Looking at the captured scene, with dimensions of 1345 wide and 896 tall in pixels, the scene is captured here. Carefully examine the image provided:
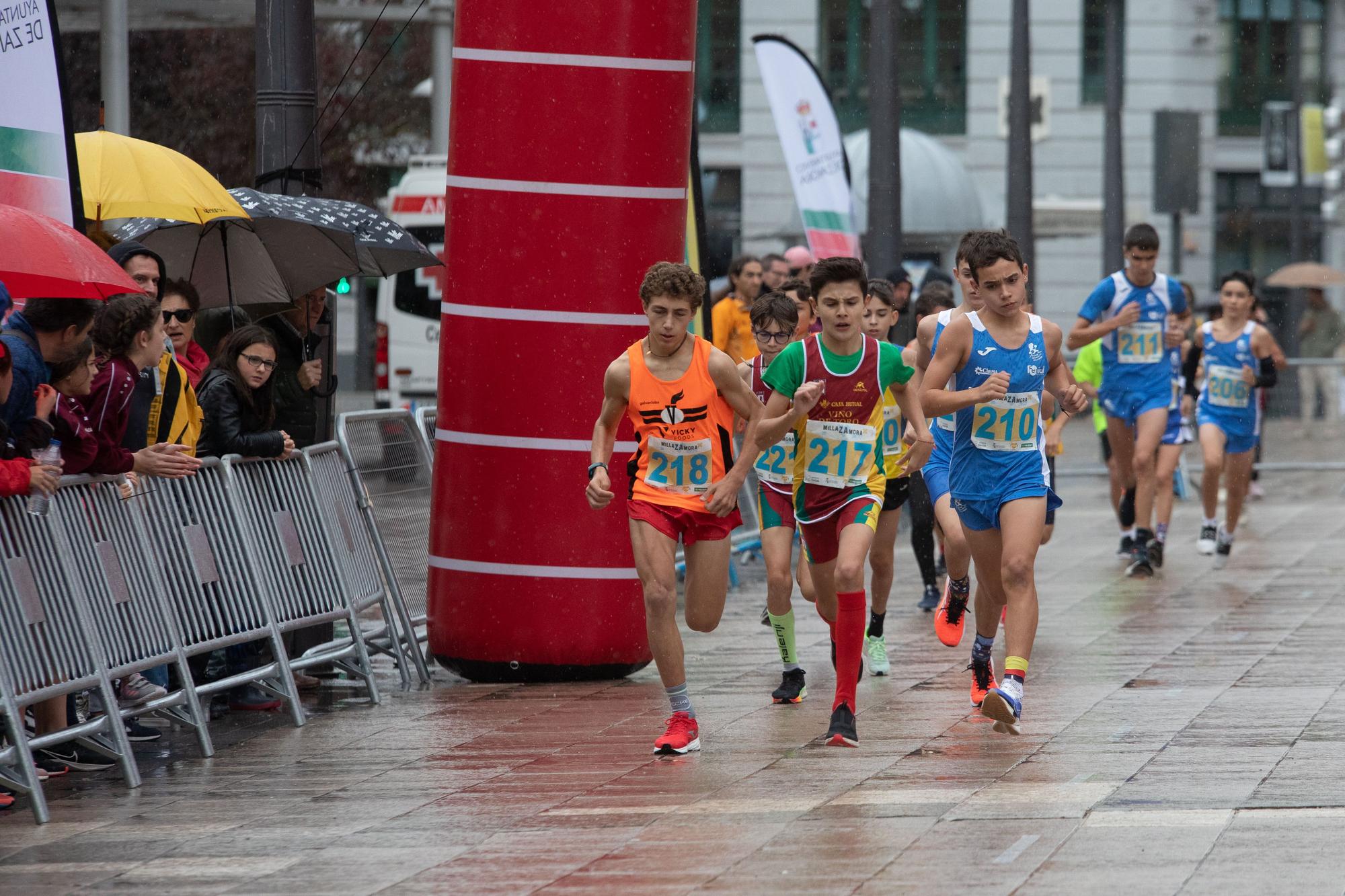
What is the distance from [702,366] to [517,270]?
66.2 inches

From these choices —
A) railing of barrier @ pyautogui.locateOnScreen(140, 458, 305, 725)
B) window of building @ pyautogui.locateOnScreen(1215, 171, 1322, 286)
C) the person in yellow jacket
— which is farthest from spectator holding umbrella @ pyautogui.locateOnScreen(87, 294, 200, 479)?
window of building @ pyautogui.locateOnScreen(1215, 171, 1322, 286)

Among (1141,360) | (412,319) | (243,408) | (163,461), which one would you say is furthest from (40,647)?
(412,319)

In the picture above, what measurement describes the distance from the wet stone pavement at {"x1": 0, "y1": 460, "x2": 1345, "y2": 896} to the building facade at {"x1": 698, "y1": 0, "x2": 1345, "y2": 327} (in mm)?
27751

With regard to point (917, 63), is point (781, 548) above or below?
below

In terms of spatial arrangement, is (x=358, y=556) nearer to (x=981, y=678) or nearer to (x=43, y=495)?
(x=43, y=495)

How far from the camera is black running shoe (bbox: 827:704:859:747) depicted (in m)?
7.61

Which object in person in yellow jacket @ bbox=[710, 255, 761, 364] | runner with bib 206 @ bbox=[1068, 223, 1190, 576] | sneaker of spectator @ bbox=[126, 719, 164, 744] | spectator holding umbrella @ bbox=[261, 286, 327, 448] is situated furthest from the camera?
person in yellow jacket @ bbox=[710, 255, 761, 364]

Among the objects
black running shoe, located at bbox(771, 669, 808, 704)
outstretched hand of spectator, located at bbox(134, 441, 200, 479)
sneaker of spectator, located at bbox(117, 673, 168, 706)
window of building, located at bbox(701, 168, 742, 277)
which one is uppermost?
window of building, located at bbox(701, 168, 742, 277)

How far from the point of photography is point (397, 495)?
34.0 ft

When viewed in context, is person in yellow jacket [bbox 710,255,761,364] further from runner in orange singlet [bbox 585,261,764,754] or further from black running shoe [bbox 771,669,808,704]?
runner in orange singlet [bbox 585,261,764,754]

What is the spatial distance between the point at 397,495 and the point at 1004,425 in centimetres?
343

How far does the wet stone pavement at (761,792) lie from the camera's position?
5.73m

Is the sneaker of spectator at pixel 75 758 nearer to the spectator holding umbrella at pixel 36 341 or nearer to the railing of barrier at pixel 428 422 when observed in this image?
the spectator holding umbrella at pixel 36 341

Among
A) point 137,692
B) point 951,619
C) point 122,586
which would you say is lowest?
point 951,619
